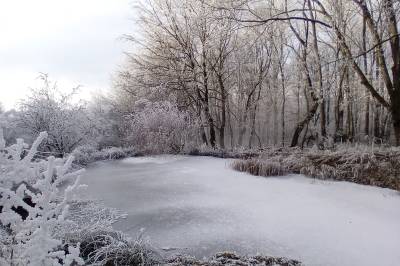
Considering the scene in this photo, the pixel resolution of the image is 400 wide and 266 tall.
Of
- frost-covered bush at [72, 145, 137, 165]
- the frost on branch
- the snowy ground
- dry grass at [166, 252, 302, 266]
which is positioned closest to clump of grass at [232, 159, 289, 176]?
the snowy ground

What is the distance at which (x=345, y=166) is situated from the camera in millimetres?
7000

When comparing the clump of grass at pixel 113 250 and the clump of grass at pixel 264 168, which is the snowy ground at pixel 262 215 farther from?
the clump of grass at pixel 113 250

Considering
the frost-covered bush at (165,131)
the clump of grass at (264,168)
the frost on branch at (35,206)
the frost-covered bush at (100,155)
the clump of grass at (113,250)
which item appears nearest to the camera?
the frost on branch at (35,206)

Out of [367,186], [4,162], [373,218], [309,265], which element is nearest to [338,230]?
[373,218]

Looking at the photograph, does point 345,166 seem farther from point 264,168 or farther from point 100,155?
point 100,155

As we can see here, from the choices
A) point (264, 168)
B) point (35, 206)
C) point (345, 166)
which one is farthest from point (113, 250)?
point (345, 166)

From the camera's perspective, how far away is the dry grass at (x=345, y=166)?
650 cm

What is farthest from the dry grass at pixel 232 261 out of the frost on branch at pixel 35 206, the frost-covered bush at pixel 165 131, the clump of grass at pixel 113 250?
the frost-covered bush at pixel 165 131

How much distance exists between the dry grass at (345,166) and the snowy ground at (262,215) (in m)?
0.33

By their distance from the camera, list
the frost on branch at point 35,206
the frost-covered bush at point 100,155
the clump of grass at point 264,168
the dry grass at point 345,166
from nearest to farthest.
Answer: the frost on branch at point 35,206, the dry grass at point 345,166, the clump of grass at point 264,168, the frost-covered bush at point 100,155

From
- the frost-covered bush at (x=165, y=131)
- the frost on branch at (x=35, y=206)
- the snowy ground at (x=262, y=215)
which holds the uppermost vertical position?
the frost-covered bush at (x=165, y=131)

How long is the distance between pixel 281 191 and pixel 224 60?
38.5 ft

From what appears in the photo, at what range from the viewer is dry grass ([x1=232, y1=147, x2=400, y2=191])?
6.50 m

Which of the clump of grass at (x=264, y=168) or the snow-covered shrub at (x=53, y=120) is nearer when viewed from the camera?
the clump of grass at (x=264, y=168)
